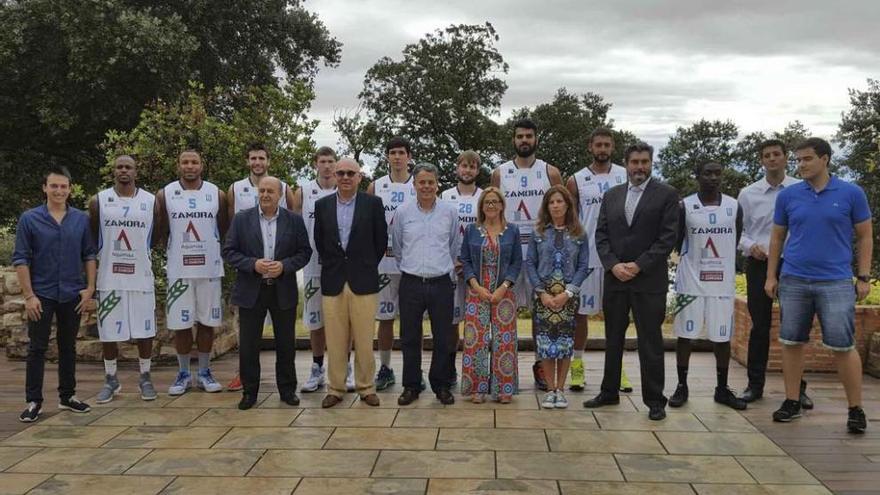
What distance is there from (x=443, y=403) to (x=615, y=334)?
4.14ft

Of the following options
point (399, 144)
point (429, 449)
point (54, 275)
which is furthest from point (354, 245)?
point (54, 275)

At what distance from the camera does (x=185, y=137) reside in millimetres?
8773

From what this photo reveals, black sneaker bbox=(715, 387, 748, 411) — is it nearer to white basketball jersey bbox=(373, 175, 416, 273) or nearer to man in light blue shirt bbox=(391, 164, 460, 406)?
man in light blue shirt bbox=(391, 164, 460, 406)

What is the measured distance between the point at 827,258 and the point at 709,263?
2.63 ft

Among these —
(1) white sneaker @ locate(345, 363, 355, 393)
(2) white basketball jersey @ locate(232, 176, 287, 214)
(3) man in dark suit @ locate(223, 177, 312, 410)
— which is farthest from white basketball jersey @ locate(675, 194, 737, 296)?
(2) white basketball jersey @ locate(232, 176, 287, 214)

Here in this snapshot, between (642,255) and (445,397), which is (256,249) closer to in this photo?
(445,397)

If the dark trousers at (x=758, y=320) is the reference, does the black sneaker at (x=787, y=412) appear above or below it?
below

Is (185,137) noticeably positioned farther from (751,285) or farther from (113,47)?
(113,47)

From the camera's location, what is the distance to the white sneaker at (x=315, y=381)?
580 cm

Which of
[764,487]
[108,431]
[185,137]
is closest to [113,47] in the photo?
[185,137]

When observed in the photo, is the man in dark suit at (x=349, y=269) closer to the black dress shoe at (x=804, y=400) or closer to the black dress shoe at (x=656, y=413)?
the black dress shoe at (x=656, y=413)

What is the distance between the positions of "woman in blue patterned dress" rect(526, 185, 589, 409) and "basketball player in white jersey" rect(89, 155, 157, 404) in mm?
2772

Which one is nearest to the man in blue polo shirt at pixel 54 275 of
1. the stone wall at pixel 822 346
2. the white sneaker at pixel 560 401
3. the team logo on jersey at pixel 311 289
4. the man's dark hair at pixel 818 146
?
the team logo on jersey at pixel 311 289

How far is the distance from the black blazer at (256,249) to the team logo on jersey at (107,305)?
2.91ft
